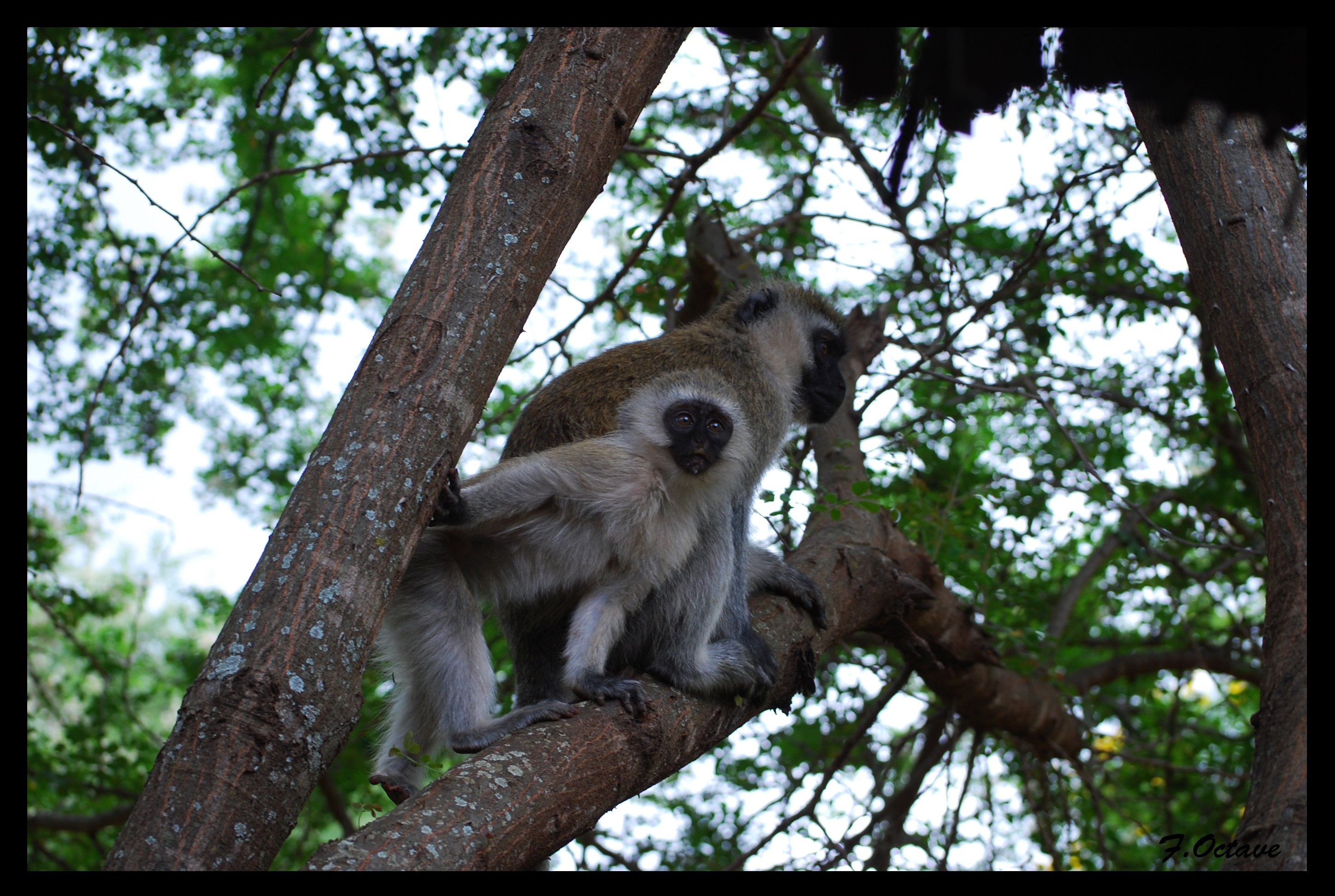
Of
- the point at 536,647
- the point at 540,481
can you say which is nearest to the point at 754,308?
the point at 540,481

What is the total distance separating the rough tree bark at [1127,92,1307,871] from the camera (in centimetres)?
219

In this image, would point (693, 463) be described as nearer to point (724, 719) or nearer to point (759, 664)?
point (759, 664)

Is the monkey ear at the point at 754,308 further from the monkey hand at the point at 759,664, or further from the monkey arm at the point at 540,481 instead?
the monkey hand at the point at 759,664

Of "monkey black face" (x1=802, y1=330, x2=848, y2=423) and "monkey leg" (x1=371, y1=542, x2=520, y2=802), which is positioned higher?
"monkey black face" (x1=802, y1=330, x2=848, y2=423)

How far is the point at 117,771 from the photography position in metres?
6.04

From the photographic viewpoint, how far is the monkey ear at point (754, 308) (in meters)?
4.93

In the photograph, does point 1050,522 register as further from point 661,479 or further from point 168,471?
point 168,471

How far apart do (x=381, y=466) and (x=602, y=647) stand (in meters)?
1.46

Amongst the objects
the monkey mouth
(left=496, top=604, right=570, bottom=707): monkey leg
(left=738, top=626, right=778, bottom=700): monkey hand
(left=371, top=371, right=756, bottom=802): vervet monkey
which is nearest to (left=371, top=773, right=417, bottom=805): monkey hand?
(left=371, top=371, right=756, bottom=802): vervet monkey

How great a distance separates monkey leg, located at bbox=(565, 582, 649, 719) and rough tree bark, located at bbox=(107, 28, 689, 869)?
3.58 feet

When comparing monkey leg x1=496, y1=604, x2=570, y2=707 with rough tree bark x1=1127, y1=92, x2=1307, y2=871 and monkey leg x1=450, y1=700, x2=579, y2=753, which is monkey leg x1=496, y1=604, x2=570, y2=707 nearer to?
monkey leg x1=450, y1=700, x2=579, y2=753

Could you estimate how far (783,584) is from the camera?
4508 millimetres

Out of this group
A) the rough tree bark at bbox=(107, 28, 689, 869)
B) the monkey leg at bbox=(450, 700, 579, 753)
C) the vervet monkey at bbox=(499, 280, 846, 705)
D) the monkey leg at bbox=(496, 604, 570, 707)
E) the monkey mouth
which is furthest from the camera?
the monkey leg at bbox=(496, 604, 570, 707)

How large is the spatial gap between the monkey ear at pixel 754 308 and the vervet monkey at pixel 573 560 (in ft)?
2.99
